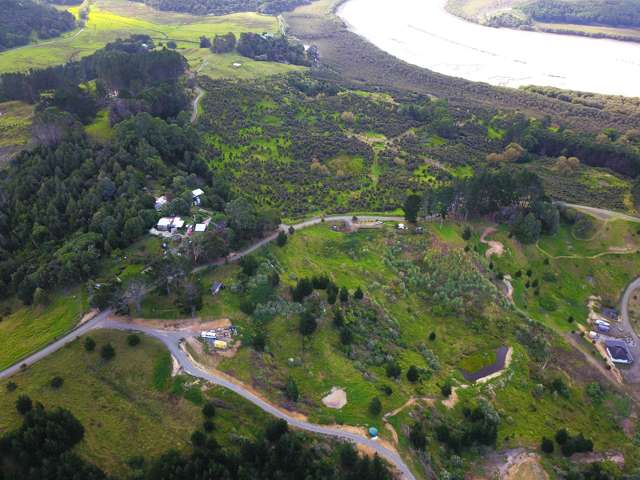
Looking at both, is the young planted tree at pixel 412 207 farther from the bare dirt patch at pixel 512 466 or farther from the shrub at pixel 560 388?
the bare dirt patch at pixel 512 466

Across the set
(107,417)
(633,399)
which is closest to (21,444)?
(107,417)

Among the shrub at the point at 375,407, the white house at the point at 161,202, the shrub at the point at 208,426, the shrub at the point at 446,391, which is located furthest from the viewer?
the white house at the point at 161,202

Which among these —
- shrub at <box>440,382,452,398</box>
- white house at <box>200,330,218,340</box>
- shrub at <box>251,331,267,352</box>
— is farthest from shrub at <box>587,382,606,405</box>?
white house at <box>200,330,218,340</box>

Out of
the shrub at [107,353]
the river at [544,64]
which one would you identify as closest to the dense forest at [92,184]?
the shrub at [107,353]

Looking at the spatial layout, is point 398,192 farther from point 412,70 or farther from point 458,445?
point 412,70

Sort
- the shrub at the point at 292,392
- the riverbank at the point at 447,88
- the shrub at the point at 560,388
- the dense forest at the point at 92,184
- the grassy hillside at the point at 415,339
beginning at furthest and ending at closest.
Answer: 1. the riverbank at the point at 447,88
2. the dense forest at the point at 92,184
3. the shrub at the point at 560,388
4. the grassy hillside at the point at 415,339
5. the shrub at the point at 292,392

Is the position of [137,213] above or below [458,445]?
above
